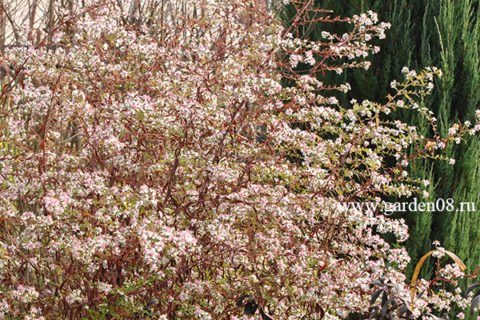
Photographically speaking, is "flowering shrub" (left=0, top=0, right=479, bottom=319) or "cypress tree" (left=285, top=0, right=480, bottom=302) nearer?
"flowering shrub" (left=0, top=0, right=479, bottom=319)

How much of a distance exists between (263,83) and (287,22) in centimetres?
254

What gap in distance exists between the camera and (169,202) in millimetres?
3104

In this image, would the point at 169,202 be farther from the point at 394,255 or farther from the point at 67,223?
the point at 394,255

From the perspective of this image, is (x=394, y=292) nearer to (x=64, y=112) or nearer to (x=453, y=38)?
(x=64, y=112)

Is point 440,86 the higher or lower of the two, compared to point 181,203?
higher

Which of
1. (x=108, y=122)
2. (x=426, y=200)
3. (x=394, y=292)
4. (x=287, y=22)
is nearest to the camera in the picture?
(x=394, y=292)

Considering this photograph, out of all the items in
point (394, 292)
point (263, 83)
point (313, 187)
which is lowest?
point (394, 292)

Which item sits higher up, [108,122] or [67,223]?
[108,122]

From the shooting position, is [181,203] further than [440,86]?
No

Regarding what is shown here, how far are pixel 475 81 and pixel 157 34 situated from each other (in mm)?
2566

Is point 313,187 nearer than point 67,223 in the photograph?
No

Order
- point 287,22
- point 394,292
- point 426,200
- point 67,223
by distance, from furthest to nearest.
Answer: point 287,22 → point 426,200 → point 67,223 → point 394,292

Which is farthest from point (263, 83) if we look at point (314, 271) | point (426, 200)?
point (426, 200)

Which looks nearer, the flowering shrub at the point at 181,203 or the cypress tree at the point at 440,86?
the flowering shrub at the point at 181,203
